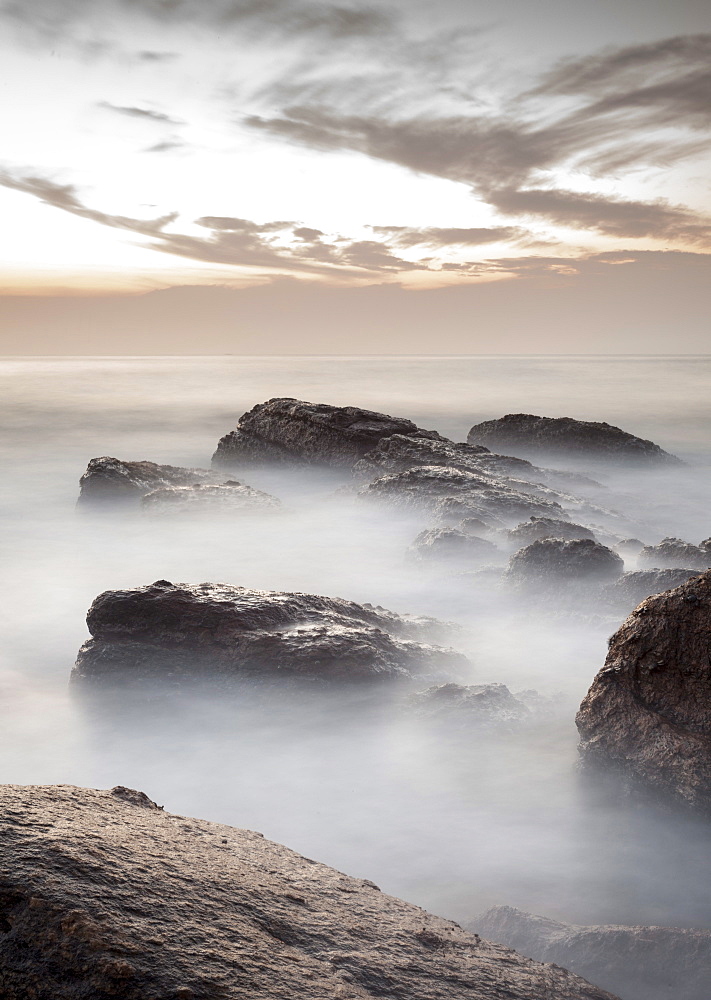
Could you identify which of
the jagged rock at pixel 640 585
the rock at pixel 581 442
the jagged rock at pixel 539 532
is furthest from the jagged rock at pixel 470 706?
the rock at pixel 581 442

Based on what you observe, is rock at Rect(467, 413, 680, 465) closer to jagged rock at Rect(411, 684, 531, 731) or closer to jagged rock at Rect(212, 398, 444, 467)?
jagged rock at Rect(212, 398, 444, 467)

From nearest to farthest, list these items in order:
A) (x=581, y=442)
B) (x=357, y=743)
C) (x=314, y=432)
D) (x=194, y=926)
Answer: (x=194, y=926) → (x=357, y=743) → (x=314, y=432) → (x=581, y=442)

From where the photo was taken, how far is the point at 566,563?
8.29m

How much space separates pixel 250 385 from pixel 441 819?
57607mm

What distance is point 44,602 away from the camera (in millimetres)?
9438

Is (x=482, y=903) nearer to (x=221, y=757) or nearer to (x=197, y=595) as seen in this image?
(x=221, y=757)

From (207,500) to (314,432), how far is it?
3.52 meters

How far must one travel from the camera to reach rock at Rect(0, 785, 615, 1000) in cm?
203

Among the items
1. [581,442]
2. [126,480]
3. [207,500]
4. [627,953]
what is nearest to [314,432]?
[207,500]

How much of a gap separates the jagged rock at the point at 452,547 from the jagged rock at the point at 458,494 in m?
0.81

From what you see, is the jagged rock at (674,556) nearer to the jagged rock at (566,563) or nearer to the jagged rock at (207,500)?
the jagged rock at (566,563)

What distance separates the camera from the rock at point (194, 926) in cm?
203

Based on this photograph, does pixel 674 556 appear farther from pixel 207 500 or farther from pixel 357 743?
pixel 207 500

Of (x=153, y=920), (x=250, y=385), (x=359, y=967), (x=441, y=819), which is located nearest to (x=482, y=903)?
(x=441, y=819)
